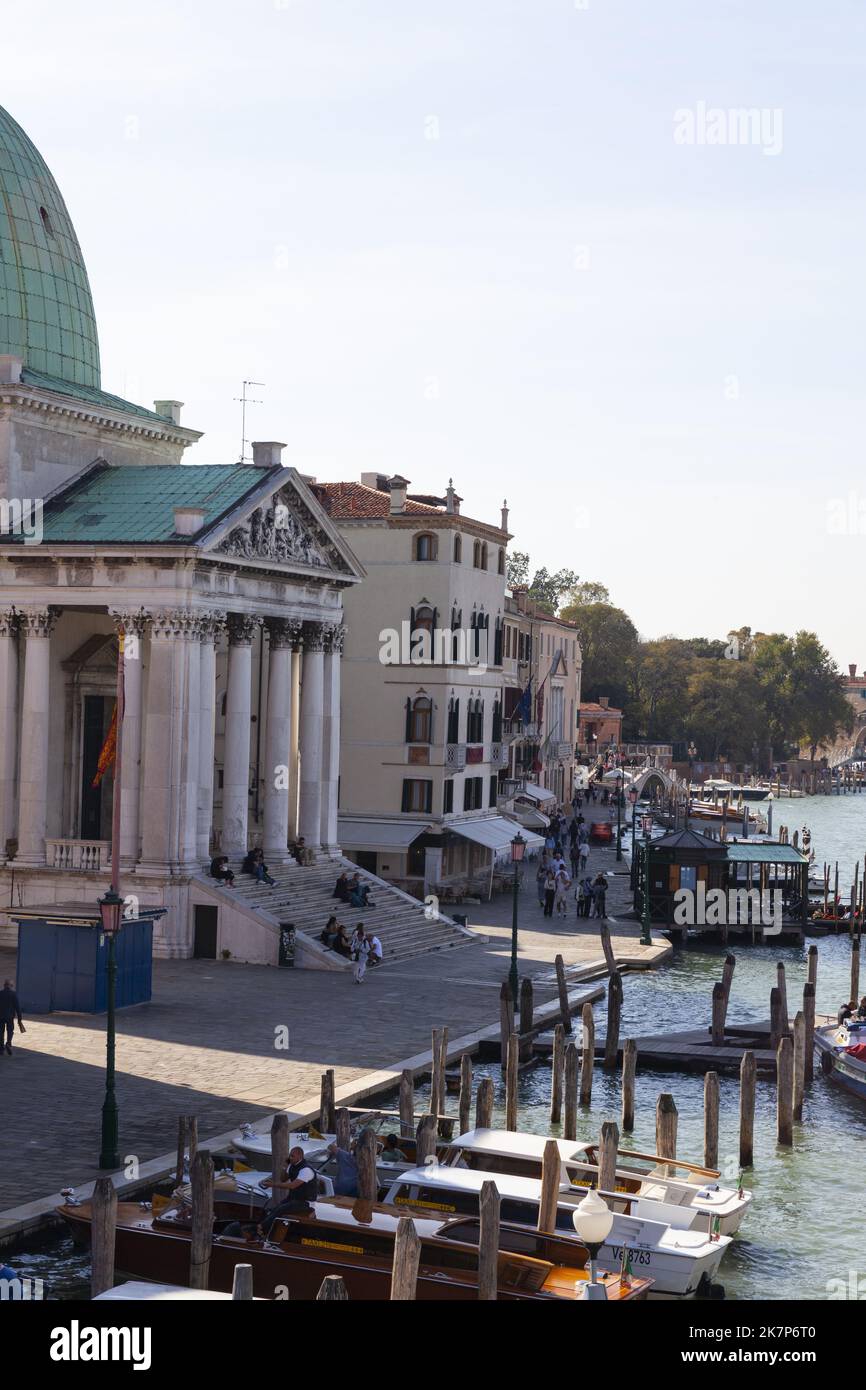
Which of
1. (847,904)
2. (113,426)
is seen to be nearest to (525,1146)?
(113,426)

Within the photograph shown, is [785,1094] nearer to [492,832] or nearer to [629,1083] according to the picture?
[629,1083]

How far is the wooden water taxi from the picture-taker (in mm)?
18797

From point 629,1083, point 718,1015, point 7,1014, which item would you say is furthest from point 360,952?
point 629,1083

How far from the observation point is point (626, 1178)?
22.8 meters

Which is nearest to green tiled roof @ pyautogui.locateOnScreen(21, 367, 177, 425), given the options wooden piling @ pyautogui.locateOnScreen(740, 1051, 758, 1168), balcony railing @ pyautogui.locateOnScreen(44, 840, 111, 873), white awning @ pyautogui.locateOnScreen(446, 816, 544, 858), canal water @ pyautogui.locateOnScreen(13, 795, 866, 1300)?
balcony railing @ pyautogui.locateOnScreen(44, 840, 111, 873)

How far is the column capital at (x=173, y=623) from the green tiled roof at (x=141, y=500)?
161 centimetres

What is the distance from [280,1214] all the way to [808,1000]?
15.2m

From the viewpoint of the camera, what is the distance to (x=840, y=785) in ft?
652

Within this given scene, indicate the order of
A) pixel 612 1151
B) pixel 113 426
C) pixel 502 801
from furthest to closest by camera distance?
1. pixel 502 801
2. pixel 113 426
3. pixel 612 1151

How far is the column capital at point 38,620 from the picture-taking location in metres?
41.6

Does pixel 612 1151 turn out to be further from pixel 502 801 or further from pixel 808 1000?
pixel 502 801

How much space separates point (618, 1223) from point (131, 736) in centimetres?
2223

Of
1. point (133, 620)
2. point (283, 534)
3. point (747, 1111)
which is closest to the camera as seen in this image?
point (747, 1111)

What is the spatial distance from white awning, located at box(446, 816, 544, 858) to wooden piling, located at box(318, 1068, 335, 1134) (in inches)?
1079
